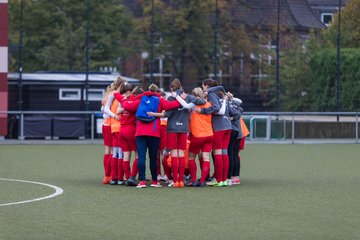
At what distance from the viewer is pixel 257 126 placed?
3556 cm

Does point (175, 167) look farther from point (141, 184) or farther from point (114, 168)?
point (114, 168)

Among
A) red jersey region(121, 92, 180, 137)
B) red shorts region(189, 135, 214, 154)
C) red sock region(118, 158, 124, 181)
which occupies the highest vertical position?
red jersey region(121, 92, 180, 137)

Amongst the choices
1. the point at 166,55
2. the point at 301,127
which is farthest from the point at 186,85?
the point at 301,127

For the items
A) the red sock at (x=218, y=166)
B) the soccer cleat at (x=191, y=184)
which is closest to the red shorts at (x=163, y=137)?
the soccer cleat at (x=191, y=184)

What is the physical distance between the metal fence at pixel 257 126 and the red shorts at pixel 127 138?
1608 cm

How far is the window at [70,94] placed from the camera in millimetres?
37625

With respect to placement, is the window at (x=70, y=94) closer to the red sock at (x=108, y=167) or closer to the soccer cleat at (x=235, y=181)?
the red sock at (x=108, y=167)

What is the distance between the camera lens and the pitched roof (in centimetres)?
4238

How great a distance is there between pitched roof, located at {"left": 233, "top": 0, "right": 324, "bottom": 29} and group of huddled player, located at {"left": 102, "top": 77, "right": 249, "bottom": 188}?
24.7 m

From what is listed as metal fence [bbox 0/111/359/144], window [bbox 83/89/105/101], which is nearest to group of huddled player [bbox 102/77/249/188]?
metal fence [bbox 0/111/359/144]

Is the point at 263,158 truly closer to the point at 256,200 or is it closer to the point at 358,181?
the point at 358,181

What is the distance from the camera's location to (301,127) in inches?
1458

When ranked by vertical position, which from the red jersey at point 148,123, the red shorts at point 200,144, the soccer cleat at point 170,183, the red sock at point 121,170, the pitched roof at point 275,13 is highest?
the pitched roof at point 275,13

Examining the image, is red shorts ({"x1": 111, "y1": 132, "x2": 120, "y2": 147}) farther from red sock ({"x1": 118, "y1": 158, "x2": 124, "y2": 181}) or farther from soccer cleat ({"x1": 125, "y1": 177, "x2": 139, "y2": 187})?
soccer cleat ({"x1": 125, "y1": 177, "x2": 139, "y2": 187})
